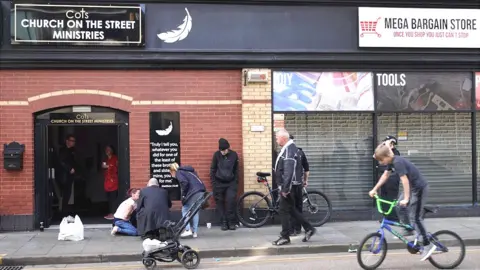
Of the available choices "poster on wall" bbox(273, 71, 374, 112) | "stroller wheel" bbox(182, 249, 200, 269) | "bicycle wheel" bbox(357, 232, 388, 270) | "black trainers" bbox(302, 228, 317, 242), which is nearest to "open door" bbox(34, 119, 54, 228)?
"stroller wheel" bbox(182, 249, 200, 269)

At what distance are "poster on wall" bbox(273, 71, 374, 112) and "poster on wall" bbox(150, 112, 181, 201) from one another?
2.18 m

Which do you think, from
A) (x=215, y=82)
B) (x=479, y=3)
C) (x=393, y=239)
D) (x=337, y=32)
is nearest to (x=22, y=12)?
(x=215, y=82)

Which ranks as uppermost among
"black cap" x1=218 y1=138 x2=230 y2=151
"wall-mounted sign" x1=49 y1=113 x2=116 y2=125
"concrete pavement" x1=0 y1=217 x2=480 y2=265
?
"wall-mounted sign" x1=49 y1=113 x2=116 y2=125

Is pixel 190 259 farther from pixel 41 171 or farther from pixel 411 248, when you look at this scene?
pixel 41 171

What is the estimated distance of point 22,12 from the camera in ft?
32.1

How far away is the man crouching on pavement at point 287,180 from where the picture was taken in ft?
26.8

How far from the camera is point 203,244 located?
854cm

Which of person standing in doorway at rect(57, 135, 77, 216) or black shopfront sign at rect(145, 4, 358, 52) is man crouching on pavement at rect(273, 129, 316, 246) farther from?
person standing in doorway at rect(57, 135, 77, 216)

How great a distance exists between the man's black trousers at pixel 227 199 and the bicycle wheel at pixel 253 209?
0.18 meters

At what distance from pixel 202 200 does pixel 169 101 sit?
123 inches

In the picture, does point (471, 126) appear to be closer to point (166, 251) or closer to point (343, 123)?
point (343, 123)

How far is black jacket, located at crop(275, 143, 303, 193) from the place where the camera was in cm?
816

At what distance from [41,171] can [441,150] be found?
28.3ft

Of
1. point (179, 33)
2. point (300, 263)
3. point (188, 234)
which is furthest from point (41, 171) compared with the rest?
point (300, 263)
